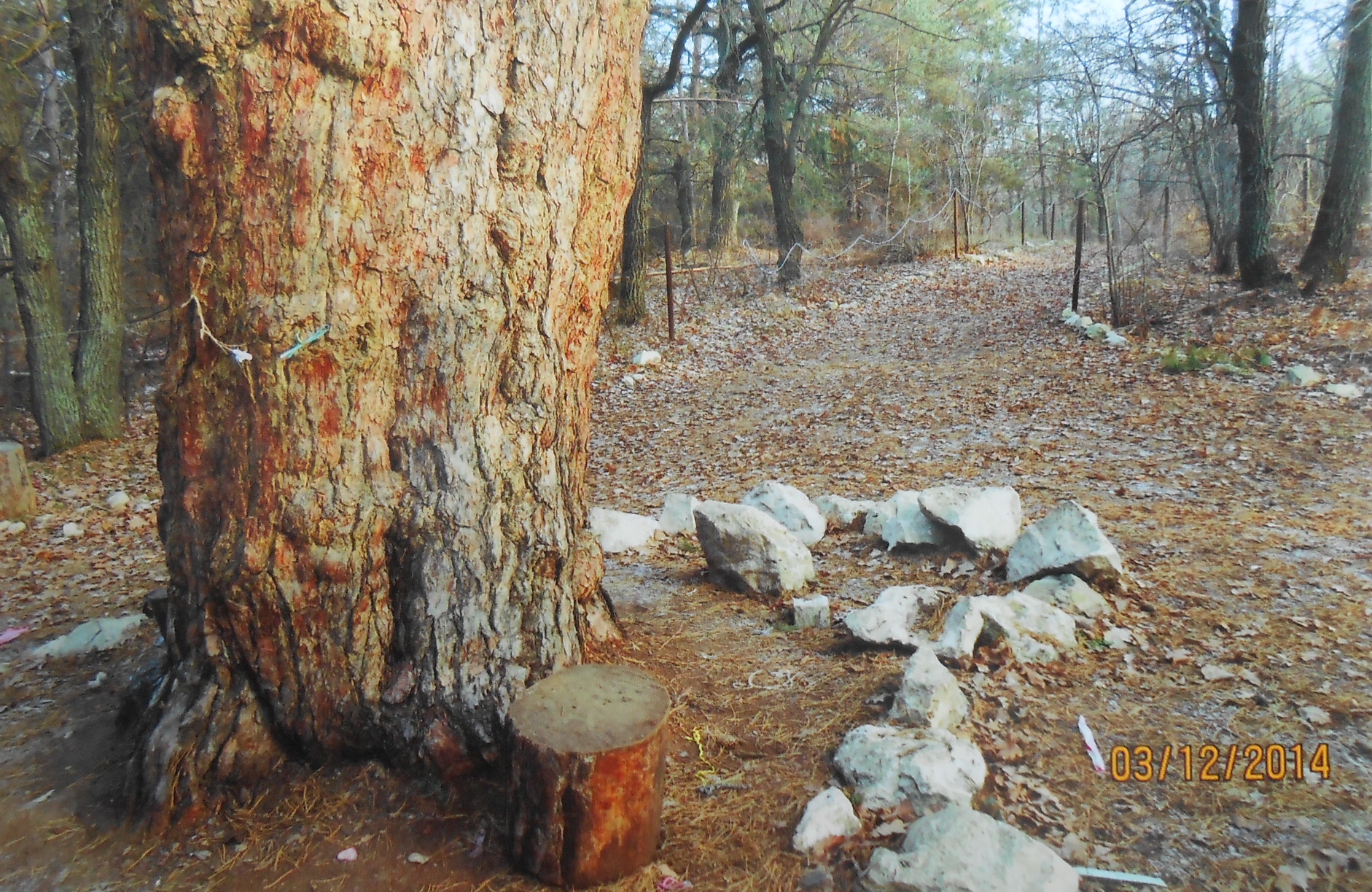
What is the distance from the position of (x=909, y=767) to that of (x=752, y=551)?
1879 millimetres

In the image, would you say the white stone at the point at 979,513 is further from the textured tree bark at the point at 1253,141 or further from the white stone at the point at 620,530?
the textured tree bark at the point at 1253,141

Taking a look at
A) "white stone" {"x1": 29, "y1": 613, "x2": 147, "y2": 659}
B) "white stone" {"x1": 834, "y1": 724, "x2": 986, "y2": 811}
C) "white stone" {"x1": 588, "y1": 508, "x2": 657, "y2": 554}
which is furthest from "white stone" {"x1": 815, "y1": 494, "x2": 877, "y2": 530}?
"white stone" {"x1": 29, "y1": 613, "x2": 147, "y2": 659}

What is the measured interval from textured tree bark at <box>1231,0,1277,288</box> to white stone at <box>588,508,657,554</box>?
30.6 feet

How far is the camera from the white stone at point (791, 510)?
17.4 ft

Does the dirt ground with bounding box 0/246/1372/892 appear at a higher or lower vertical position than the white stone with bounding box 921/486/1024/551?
lower

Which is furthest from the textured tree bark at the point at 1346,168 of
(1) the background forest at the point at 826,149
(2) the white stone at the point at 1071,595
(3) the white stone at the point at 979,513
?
(2) the white stone at the point at 1071,595

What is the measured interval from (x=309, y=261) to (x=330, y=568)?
104cm

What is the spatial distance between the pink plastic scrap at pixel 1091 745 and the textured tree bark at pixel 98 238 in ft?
35.0

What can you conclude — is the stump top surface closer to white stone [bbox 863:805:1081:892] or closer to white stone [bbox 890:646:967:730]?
white stone [bbox 863:805:1081:892]

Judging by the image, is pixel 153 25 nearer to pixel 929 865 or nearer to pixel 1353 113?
pixel 929 865

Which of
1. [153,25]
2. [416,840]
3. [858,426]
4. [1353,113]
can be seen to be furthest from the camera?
[1353,113]

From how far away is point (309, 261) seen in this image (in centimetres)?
288

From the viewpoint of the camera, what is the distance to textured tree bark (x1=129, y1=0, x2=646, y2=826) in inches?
112

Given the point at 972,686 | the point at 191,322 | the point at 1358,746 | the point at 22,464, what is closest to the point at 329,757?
the point at 191,322
